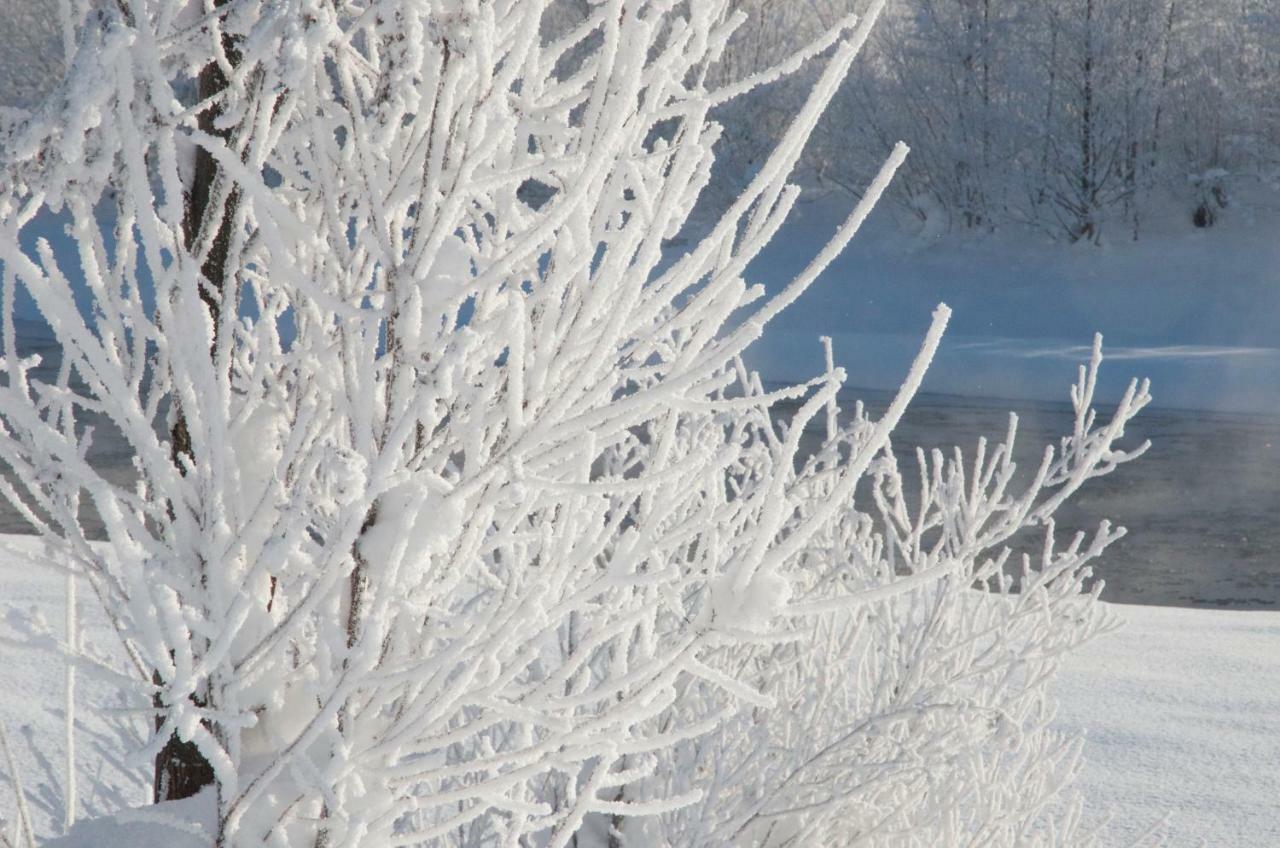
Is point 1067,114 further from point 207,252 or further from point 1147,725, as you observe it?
point 207,252

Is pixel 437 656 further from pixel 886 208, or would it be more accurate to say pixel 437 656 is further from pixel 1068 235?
pixel 886 208

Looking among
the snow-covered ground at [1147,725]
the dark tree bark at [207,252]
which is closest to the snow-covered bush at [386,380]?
the dark tree bark at [207,252]

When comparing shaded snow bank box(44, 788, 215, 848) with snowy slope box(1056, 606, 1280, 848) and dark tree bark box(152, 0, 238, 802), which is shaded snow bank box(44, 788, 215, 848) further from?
snowy slope box(1056, 606, 1280, 848)

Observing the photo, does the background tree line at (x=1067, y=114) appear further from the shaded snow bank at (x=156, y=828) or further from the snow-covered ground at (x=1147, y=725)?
the shaded snow bank at (x=156, y=828)

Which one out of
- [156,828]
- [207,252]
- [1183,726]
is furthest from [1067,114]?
[156,828]

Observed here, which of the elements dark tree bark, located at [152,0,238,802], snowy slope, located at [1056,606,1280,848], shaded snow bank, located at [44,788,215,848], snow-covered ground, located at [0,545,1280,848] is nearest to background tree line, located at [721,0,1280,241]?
snowy slope, located at [1056,606,1280,848]

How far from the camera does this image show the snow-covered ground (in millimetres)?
4191

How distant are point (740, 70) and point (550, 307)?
27574mm

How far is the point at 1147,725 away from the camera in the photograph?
203 inches

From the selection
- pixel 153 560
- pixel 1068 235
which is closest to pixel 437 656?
pixel 153 560

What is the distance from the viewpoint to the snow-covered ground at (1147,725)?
13.8 ft

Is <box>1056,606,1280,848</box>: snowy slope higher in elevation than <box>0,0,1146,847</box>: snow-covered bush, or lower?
lower

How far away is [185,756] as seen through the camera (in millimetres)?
1803

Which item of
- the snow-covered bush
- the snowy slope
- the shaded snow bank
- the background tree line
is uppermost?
the background tree line
